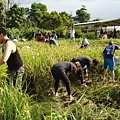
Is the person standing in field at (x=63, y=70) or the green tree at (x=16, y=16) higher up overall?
the green tree at (x=16, y=16)

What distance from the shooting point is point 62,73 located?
19.9ft

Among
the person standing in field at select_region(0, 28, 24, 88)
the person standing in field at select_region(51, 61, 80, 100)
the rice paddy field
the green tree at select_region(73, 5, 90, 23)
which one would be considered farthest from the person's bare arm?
the green tree at select_region(73, 5, 90, 23)

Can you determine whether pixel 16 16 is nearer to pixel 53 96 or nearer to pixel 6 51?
pixel 53 96

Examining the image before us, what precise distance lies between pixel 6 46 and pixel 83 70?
3.03m

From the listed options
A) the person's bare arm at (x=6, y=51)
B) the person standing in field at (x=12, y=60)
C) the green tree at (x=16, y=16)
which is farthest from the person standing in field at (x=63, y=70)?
the green tree at (x=16, y=16)

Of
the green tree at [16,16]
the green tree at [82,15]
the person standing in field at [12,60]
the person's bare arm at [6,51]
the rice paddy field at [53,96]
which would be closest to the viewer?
the rice paddy field at [53,96]

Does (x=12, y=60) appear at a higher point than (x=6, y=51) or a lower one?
lower

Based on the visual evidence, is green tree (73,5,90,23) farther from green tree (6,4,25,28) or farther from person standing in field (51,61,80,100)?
person standing in field (51,61,80,100)

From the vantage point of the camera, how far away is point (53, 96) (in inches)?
259

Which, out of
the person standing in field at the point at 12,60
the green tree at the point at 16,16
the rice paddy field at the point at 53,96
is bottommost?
the rice paddy field at the point at 53,96

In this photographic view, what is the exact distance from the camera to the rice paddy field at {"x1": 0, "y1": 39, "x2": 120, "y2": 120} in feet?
13.6

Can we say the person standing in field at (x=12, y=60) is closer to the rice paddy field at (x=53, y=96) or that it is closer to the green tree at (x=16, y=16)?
the rice paddy field at (x=53, y=96)

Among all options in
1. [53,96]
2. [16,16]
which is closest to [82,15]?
[16,16]

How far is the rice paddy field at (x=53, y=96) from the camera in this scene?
4.15 m
